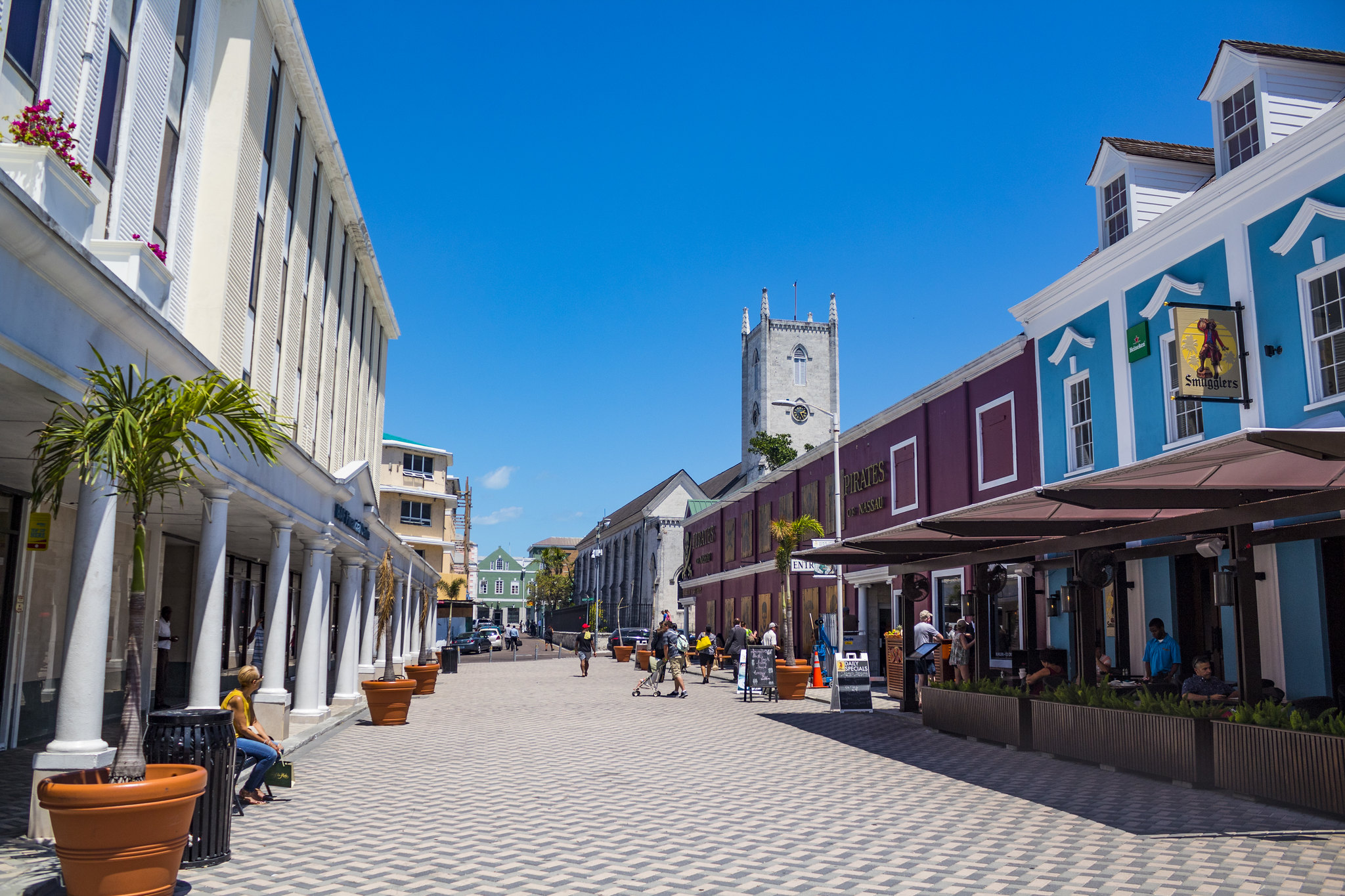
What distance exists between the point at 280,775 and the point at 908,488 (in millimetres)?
19612

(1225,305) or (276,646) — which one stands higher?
(1225,305)

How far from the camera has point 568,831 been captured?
809 cm

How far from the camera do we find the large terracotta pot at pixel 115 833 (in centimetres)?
547

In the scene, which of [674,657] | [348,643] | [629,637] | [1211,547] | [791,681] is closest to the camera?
[1211,547]

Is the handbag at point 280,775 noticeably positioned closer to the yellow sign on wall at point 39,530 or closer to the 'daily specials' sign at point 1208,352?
the yellow sign on wall at point 39,530

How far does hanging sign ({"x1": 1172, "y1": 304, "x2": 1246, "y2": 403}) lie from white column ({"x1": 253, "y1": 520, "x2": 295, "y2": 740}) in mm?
12838

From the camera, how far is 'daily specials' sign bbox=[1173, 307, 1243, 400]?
13.8m

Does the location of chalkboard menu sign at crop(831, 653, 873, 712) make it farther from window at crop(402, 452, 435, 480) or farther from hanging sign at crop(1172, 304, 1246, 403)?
window at crop(402, 452, 435, 480)

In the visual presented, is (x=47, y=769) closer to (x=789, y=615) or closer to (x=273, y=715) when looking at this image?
(x=273, y=715)

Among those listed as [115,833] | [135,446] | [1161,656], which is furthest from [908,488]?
[115,833]

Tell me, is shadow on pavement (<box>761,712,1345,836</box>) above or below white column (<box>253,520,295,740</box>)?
below

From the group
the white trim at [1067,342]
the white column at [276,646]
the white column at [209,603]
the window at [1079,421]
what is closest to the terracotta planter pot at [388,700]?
the white column at [276,646]

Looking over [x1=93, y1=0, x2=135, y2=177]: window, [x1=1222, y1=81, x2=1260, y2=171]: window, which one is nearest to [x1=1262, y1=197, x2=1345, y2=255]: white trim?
[x1=1222, y1=81, x2=1260, y2=171]: window

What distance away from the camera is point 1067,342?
739 inches
